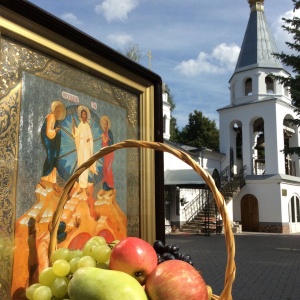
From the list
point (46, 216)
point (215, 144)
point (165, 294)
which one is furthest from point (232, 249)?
point (215, 144)

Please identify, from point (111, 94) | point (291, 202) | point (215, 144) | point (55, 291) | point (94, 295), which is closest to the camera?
point (94, 295)

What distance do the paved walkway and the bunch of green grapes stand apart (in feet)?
17.1

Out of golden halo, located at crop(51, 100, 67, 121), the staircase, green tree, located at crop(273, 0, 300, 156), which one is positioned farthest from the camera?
the staircase

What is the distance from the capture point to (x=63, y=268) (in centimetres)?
157

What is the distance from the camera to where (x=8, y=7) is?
1680mm

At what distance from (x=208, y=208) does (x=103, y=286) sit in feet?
64.6

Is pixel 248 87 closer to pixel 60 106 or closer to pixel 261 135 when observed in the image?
pixel 261 135

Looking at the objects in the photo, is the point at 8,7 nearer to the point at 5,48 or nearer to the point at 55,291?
the point at 5,48

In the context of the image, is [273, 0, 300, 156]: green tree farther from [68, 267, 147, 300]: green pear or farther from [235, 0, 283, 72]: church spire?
[68, 267, 147, 300]: green pear

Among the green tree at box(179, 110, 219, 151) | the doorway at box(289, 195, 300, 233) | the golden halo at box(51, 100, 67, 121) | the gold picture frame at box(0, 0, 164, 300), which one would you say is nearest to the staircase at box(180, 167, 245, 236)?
the doorway at box(289, 195, 300, 233)

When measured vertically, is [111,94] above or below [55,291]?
above

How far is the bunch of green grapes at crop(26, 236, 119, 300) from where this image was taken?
1.52 m

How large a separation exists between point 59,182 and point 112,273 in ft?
A: 2.37

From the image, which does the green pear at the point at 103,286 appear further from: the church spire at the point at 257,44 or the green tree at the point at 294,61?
the church spire at the point at 257,44
